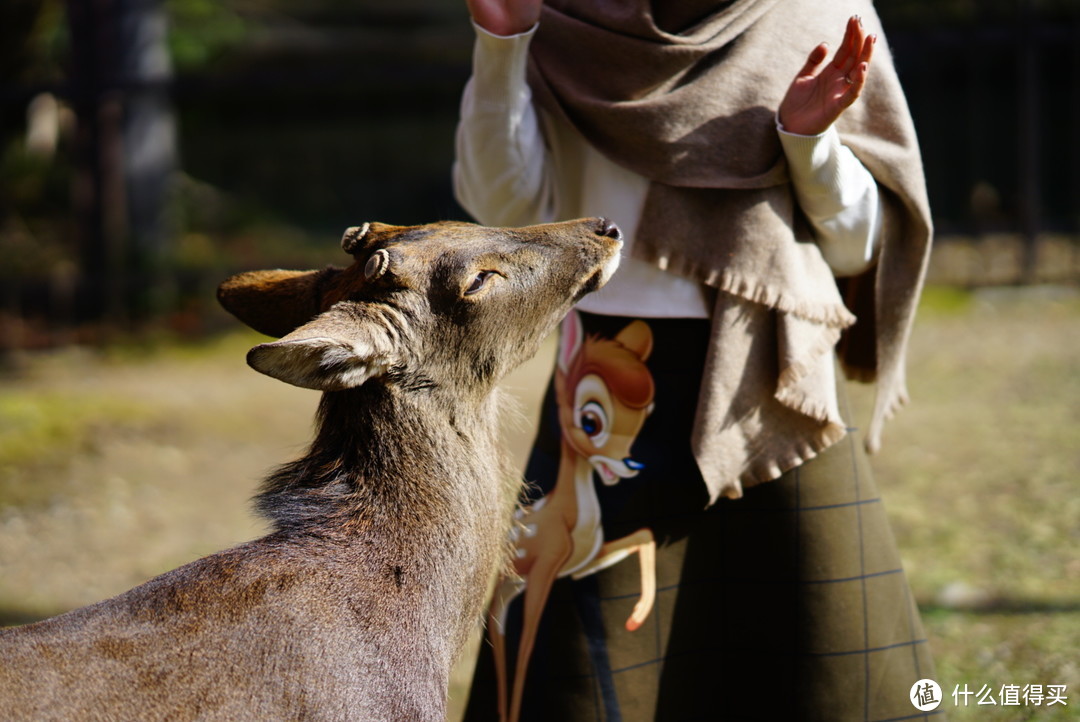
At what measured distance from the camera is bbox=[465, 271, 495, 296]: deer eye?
2523mm

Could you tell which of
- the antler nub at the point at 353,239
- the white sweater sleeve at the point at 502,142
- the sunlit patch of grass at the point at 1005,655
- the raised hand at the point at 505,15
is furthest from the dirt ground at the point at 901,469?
the raised hand at the point at 505,15

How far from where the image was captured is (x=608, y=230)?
262 centimetres

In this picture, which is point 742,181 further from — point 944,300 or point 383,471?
point 944,300

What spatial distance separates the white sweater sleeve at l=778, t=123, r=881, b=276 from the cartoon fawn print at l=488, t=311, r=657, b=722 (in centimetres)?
50

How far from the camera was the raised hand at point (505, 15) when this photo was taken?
8.66ft

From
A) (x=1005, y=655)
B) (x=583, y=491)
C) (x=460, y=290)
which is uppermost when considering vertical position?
(x=460, y=290)

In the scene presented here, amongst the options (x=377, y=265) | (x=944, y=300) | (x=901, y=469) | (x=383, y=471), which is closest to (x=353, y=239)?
(x=377, y=265)

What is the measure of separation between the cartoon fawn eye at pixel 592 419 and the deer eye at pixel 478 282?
1.66 ft

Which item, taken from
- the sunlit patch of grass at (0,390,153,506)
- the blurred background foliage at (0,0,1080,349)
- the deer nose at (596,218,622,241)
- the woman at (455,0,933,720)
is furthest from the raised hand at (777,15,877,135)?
the blurred background foliage at (0,0,1080,349)

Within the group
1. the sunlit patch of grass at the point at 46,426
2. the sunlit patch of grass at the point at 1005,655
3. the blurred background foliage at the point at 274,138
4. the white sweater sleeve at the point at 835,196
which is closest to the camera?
the white sweater sleeve at the point at 835,196

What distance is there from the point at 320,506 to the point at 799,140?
1.35m

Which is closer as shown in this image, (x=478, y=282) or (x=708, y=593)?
(x=478, y=282)

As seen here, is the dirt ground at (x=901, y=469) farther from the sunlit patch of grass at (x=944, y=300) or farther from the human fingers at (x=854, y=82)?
the human fingers at (x=854, y=82)

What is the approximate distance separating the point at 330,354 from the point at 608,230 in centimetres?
75
